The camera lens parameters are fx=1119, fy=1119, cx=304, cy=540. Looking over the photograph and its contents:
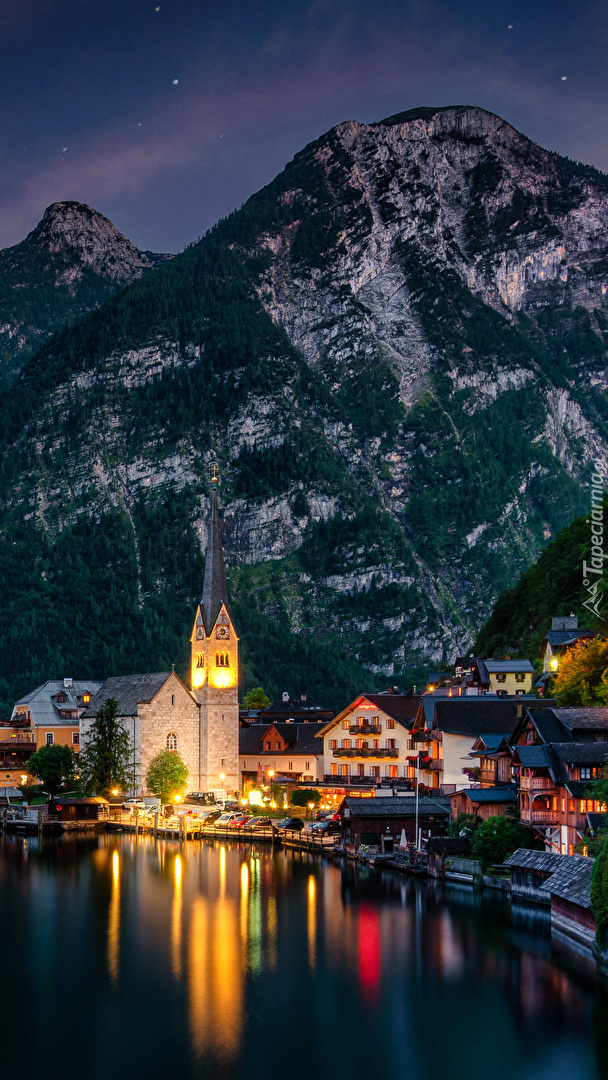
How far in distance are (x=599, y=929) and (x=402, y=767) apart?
52.0 m

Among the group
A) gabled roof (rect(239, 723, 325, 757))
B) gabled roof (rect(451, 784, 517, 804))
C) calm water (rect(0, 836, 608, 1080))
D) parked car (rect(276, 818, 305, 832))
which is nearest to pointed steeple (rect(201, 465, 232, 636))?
gabled roof (rect(239, 723, 325, 757))

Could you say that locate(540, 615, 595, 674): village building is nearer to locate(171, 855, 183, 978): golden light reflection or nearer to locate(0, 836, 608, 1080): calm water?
locate(0, 836, 608, 1080): calm water

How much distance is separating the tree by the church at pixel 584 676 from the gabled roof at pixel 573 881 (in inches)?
746

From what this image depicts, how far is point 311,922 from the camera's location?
188 ft

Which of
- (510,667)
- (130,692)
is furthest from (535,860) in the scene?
(130,692)

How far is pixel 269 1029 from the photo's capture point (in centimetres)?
4128

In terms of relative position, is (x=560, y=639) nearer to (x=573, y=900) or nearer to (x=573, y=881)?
(x=573, y=881)

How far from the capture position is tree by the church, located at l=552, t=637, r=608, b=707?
239 ft

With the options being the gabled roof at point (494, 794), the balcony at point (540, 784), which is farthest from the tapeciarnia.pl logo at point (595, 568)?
the balcony at point (540, 784)

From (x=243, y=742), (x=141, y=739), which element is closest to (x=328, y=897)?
(x=141, y=739)

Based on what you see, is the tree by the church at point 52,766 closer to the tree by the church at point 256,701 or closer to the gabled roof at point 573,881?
the tree by the church at point 256,701

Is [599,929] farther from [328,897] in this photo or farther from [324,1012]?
[328,897]

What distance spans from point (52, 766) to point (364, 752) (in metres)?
32.6

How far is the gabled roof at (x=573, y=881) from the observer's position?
4872 centimetres
